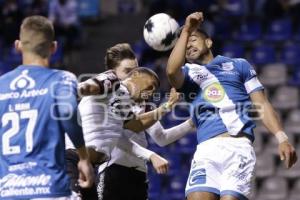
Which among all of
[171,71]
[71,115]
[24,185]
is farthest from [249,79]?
[24,185]

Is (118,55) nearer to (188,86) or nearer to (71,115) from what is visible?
(188,86)

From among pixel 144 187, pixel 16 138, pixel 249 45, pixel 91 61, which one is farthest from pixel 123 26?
pixel 16 138

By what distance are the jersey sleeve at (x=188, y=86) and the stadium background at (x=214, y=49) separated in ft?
20.4

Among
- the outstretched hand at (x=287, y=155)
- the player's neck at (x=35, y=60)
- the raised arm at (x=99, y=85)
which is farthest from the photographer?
the outstretched hand at (x=287, y=155)

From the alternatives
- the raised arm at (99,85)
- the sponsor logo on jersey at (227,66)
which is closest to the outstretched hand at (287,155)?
the sponsor logo on jersey at (227,66)

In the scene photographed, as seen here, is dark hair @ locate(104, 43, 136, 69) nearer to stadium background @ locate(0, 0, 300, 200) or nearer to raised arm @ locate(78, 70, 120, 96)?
raised arm @ locate(78, 70, 120, 96)

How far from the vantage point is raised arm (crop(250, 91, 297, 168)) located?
5883mm

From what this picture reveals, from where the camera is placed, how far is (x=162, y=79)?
44.3 feet

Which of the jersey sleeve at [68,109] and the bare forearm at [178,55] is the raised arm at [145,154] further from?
the jersey sleeve at [68,109]

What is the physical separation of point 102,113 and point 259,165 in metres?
6.65

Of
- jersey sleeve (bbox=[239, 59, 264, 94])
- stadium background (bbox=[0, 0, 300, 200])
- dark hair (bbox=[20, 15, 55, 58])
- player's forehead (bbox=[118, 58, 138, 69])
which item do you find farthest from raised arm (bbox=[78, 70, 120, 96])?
stadium background (bbox=[0, 0, 300, 200])

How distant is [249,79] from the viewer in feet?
20.9

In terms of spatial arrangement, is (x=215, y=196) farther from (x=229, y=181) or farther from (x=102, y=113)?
(x=102, y=113)

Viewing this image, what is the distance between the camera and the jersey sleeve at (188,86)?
635 centimetres
